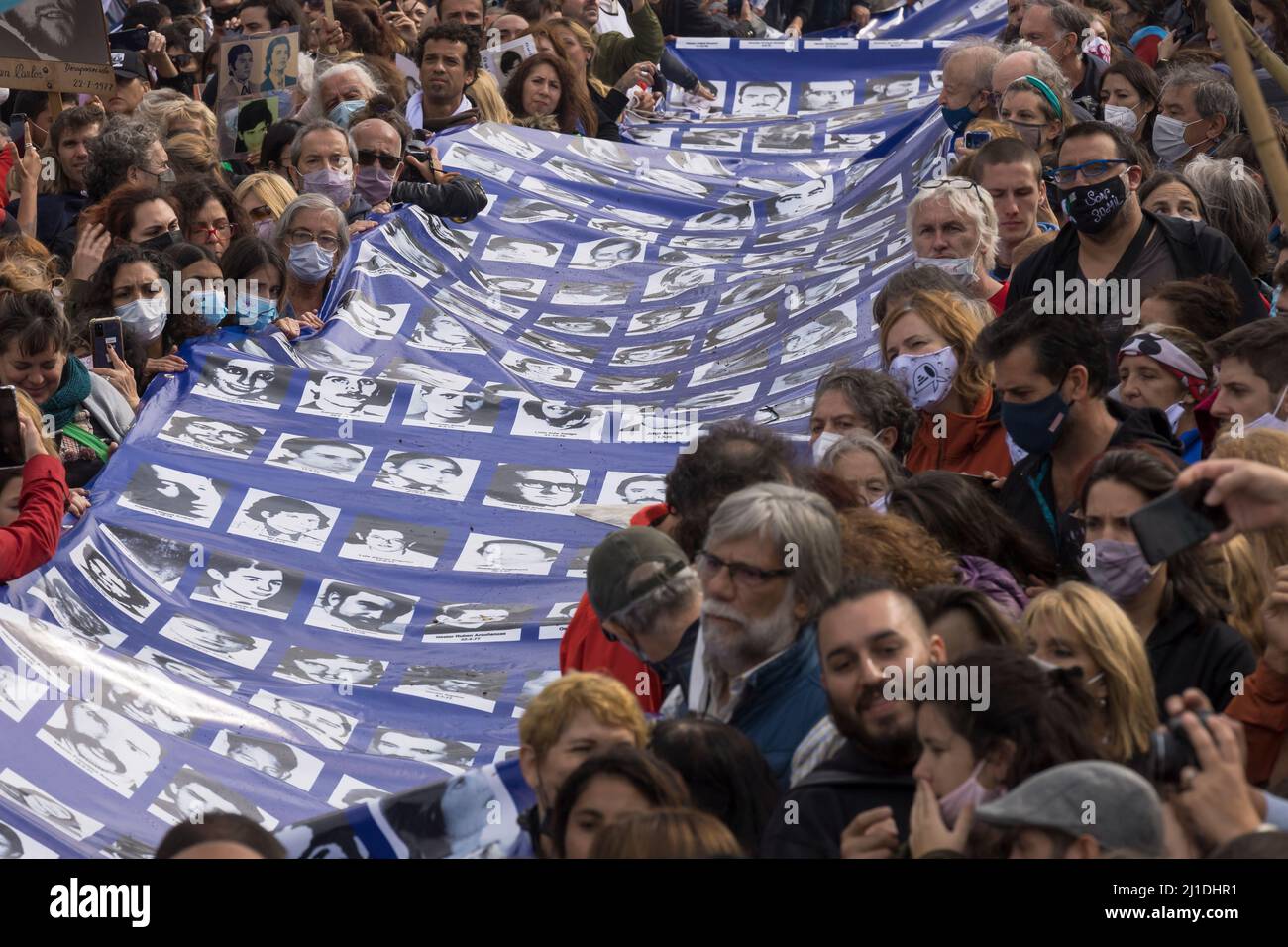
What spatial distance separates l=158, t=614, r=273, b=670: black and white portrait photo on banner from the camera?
23.8 ft

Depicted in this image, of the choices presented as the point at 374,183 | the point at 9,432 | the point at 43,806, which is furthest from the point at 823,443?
the point at 374,183

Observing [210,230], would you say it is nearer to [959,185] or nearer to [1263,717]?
[959,185]

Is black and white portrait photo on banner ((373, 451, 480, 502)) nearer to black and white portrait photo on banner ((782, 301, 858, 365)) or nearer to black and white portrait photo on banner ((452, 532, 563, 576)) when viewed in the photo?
black and white portrait photo on banner ((452, 532, 563, 576))

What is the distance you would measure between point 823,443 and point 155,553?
2.72 meters

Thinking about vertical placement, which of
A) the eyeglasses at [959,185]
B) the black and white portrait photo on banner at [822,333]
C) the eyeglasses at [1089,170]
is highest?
the black and white portrait photo on banner at [822,333]

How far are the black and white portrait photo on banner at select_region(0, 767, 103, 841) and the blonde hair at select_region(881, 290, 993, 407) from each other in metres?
3.03

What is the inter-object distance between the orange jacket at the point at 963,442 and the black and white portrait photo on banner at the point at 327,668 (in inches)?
79.7

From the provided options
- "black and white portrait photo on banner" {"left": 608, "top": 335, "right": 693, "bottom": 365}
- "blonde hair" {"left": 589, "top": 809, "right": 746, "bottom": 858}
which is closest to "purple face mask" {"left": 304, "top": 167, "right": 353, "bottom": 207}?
"black and white portrait photo on banner" {"left": 608, "top": 335, "right": 693, "bottom": 365}

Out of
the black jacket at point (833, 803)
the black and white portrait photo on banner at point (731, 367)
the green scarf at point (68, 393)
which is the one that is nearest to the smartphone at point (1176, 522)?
the black jacket at point (833, 803)

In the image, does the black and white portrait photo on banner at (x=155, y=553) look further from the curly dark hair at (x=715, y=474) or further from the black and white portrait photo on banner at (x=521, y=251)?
the black and white portrait photo on banner at (x=521, y=251)

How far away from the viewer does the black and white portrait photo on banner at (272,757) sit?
20.9 ft

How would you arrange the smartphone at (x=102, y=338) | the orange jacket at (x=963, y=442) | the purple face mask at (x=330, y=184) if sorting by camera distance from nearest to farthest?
the orange jacket at (x=963, y=442), the smartphone at (x=102, y=338), the purple face mask at (x=330, y=184)

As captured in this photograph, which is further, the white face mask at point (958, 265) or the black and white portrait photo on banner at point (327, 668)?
the white face mask at point (958, 265)

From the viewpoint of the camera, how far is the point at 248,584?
305 inches
